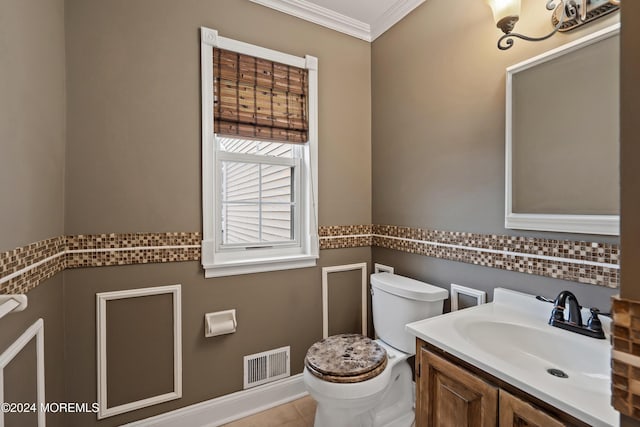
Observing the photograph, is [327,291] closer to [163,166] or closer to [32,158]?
[163,166]

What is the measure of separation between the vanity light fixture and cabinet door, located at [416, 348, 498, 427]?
4.14 feet

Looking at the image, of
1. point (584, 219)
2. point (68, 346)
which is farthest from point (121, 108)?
point (584, 219)

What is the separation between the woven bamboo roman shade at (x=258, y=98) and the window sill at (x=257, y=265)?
2.48 ft

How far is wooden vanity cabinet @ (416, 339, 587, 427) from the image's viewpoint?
79cm

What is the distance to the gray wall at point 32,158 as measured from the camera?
923 mm

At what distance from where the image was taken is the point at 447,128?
164cm

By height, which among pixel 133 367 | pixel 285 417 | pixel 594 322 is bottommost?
pixel 285 417

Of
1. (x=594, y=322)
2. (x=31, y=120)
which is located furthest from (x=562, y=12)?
(x=31, y=120)

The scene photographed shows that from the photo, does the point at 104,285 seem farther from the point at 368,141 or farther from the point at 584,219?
the point at 584,219

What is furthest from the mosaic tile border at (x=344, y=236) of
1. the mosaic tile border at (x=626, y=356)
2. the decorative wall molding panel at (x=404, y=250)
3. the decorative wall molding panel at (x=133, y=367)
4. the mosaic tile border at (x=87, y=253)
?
the mosaic tile border at (x=626, y=356)

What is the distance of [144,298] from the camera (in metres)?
1.56

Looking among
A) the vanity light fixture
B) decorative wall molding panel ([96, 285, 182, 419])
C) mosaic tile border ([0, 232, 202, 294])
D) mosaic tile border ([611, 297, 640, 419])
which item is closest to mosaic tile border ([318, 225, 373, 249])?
mosaic tile border ([0, 232, 202, 294])

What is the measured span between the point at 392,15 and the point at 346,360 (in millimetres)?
2107

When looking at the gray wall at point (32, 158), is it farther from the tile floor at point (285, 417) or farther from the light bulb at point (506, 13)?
the light bulb at point (506, 13)
